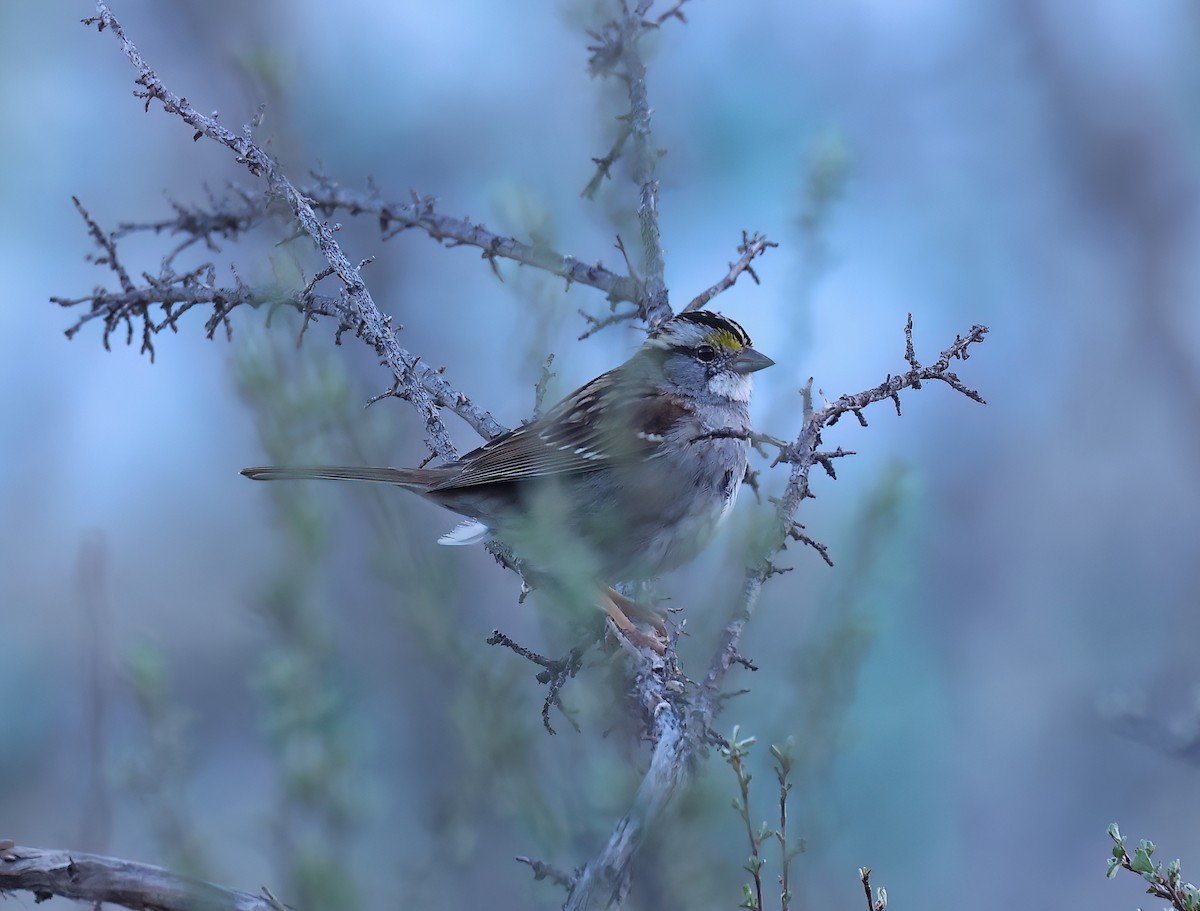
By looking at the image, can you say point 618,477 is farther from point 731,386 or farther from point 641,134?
point 641,134

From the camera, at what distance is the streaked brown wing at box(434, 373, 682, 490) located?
12.9 ft

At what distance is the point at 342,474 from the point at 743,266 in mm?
1501

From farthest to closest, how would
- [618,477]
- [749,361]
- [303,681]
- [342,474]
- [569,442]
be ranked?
[749,361], [569,442], [618,477], [342,474], [303,681]

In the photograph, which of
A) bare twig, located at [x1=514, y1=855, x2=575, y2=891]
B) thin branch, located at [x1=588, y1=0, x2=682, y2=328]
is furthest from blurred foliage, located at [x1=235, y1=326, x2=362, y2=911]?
thin branch, located at [x1=588, y1=0, x2=682, y2=328]

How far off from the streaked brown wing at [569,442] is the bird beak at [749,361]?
38cm

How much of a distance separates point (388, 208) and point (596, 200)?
2.60ft

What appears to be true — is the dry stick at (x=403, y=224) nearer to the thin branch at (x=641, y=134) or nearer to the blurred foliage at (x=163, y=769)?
the thin branch at (x=641, y=134)

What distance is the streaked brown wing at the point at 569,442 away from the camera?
3918mm

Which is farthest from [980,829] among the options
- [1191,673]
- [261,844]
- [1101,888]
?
[261,844]

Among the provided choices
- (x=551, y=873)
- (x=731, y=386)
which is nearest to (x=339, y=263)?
(x=551, y=873)

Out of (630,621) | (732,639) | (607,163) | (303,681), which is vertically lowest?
(303,681)

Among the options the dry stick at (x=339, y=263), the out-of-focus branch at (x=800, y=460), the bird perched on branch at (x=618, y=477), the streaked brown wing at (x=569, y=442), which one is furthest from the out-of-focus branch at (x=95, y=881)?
the streaked brown wing at (x=569, y=442)

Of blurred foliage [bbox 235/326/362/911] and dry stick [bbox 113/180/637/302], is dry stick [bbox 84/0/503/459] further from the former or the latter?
blurred foliage [bbox 235/326/362/911]

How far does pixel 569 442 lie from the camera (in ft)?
13.8
